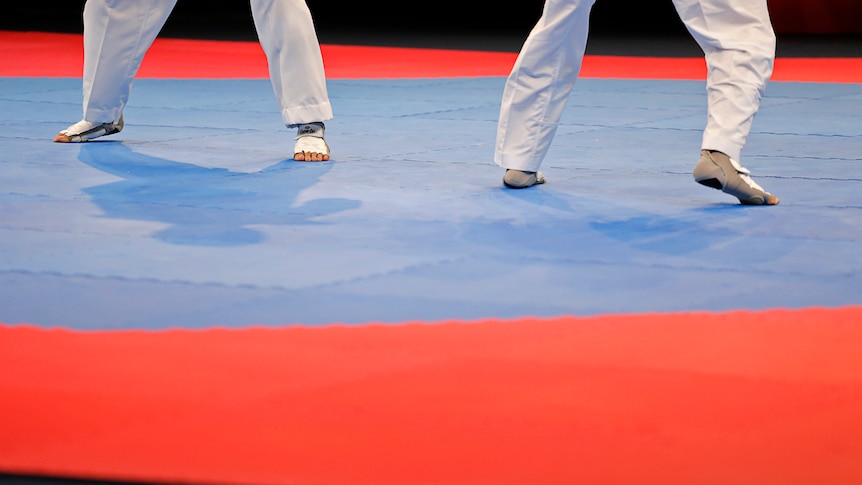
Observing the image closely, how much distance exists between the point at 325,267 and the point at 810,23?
1128 cm

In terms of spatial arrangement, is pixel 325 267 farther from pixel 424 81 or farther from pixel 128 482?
pixel 424 81

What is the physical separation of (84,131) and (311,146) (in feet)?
3.23

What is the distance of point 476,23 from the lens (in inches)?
579

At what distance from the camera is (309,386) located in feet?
7.07

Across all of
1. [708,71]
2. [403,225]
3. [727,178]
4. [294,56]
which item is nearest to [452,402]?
[403,225]

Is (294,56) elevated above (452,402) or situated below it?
below

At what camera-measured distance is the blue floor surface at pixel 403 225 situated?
269cm

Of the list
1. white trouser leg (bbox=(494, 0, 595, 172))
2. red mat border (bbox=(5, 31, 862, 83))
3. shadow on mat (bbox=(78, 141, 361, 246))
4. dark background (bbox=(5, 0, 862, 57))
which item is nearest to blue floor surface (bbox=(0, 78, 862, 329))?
shadow on mat (bbox=(78, 141, 361, 246))

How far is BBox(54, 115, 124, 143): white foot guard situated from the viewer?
5.12 m

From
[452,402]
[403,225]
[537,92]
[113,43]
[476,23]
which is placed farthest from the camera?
[476,23]

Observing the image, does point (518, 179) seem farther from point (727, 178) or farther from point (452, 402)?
point (452, 402)

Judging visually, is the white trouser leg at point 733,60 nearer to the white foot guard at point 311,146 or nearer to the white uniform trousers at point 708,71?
the white uniform trousers at point 708,71

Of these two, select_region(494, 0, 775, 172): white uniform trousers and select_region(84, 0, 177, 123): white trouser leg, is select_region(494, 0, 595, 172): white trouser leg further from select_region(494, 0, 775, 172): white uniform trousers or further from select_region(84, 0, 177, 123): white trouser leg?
select_region(84, 0, 177, 123): white trouser leg

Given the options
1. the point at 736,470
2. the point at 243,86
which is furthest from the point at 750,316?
the point at 243,86
